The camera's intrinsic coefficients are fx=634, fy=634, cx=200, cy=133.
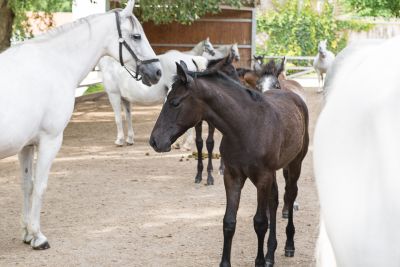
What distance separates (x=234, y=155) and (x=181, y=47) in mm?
17295

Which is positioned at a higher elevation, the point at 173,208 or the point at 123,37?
the point at 123,37

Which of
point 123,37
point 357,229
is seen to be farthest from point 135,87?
point 357,229

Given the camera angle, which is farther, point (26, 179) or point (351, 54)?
point (26, 179)

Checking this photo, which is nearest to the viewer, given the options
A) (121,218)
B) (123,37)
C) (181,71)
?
(181,71)

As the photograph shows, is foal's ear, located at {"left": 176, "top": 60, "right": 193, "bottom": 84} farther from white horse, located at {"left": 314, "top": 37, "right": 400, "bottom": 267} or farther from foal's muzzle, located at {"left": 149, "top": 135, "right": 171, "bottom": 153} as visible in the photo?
white horse, located at {"left": 314, "top": 37, "right": 400, "bottom": 267}

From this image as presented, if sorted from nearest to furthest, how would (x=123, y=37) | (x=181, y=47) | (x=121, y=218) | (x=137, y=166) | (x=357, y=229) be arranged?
(x=357, y=229) < (x=123, y=37) < (x=121, y=218) < (x=137, y=166) < (x=181, y=47)

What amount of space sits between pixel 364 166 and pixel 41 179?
465cm

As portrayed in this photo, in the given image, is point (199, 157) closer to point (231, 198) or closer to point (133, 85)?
point (133, 85)

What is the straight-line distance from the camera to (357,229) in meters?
0.87

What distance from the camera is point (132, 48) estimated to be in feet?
18.9

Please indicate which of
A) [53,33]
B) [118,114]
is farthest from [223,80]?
[118,114]

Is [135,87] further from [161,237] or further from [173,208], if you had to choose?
[161,237]

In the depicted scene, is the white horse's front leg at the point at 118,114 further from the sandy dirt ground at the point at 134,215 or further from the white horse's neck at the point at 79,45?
the white horse's neck at the point at 79,45

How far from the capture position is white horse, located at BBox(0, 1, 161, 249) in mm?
4844
